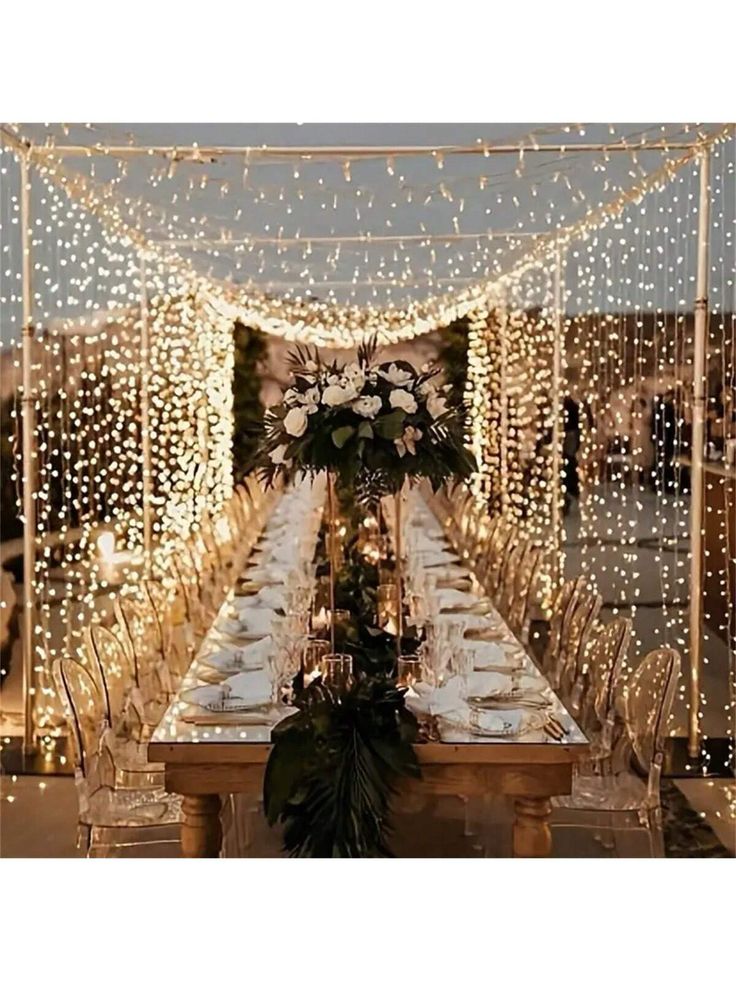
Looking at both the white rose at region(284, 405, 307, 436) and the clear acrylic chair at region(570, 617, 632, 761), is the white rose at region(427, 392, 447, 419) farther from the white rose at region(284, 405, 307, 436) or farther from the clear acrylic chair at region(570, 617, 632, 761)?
the clear acrylic chair at region(570, 617, 632, 761)

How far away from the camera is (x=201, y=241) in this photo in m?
7.52

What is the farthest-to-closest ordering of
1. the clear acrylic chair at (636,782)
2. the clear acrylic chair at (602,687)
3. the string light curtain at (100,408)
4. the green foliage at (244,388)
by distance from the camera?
the green foliage at (244,388) < the string light curtain at (100,408) < the clear acrylic chair at (602,687) < the clear acrylic chair at (636,782)

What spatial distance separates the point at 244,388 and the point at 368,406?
429 inches

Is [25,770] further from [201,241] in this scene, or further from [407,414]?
[201,241]

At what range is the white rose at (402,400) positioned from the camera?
12.9 ft

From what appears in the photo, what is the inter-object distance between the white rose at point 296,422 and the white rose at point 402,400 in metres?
0.29

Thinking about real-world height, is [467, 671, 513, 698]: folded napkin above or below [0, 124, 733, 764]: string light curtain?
below

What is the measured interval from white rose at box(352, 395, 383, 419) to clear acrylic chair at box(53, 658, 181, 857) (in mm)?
1247

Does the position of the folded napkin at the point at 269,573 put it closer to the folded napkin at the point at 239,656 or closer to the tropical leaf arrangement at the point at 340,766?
the folded napkin at the point at 239,656

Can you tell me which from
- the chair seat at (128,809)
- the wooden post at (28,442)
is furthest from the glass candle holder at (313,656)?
the wooden post at (28,442)

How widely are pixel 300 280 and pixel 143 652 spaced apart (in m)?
6.81

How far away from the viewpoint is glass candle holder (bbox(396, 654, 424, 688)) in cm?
395

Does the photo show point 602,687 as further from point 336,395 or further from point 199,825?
point 199,825

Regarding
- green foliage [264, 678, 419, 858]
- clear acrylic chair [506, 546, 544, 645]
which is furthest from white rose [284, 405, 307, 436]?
clear acrylic chair [506, 546, 544, 645]
